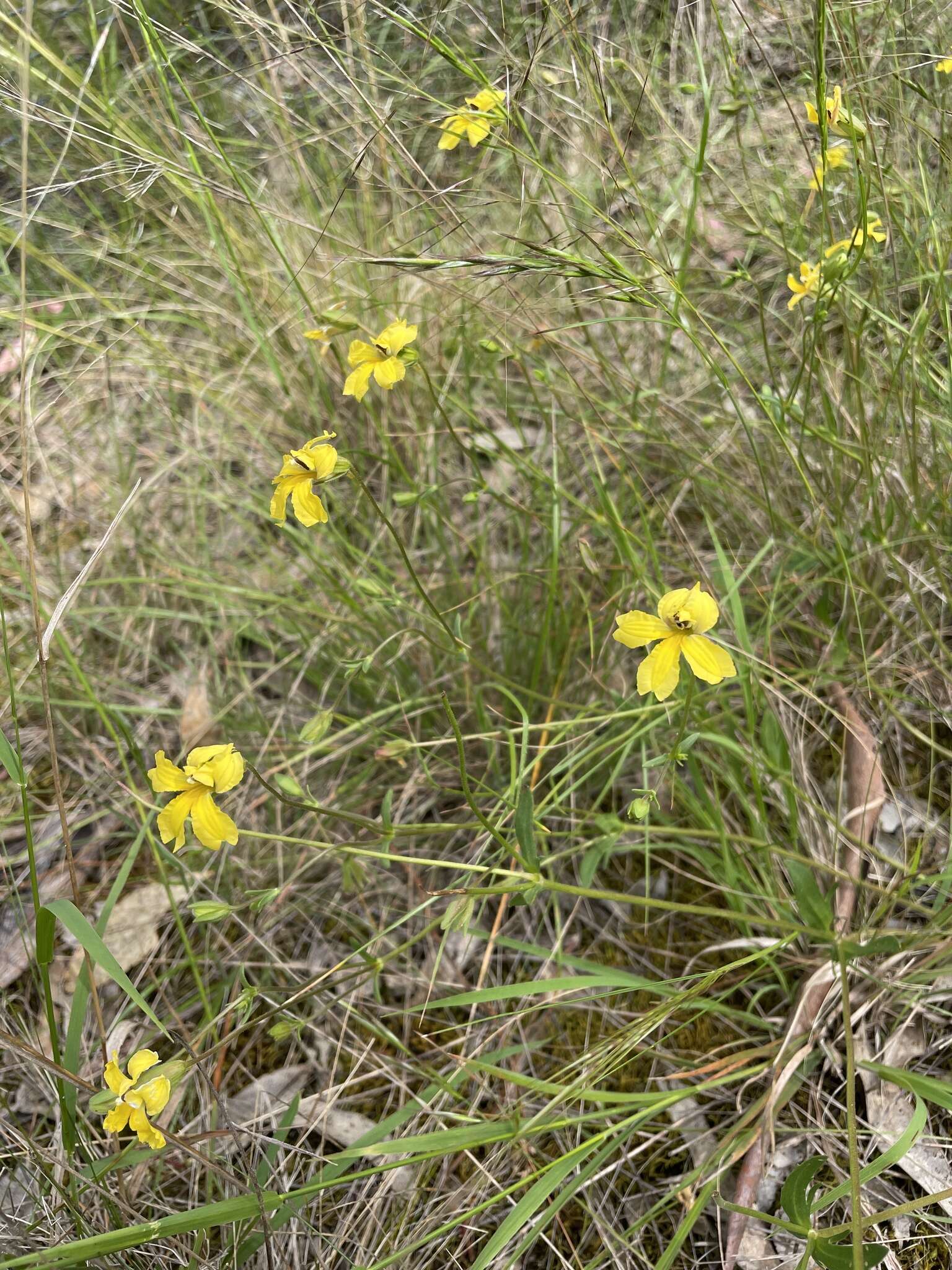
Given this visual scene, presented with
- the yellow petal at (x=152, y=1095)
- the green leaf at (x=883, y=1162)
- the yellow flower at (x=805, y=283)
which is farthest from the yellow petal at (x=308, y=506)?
the green leaf at (x=883, y=1162)

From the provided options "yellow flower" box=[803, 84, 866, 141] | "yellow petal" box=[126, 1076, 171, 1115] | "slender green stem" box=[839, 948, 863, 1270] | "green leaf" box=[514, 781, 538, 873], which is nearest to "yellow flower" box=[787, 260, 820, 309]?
"yellow flower" box=[803, 84, 866, 141]

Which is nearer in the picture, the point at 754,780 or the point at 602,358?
the point at 754,780

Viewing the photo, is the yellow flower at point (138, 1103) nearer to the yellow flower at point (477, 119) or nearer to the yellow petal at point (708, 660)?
the yellow petal at point (708, 660)

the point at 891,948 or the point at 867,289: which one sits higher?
the point at 867,289

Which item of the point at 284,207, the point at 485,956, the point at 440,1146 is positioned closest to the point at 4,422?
the point at 284,207

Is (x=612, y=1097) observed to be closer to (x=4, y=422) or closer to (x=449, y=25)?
(x=449, y=25)

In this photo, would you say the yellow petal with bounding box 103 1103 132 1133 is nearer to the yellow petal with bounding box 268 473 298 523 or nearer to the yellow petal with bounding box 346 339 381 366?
the yellow petal with bounding box 268 473 298 523

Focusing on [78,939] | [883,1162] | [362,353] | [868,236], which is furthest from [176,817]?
[868,236]
